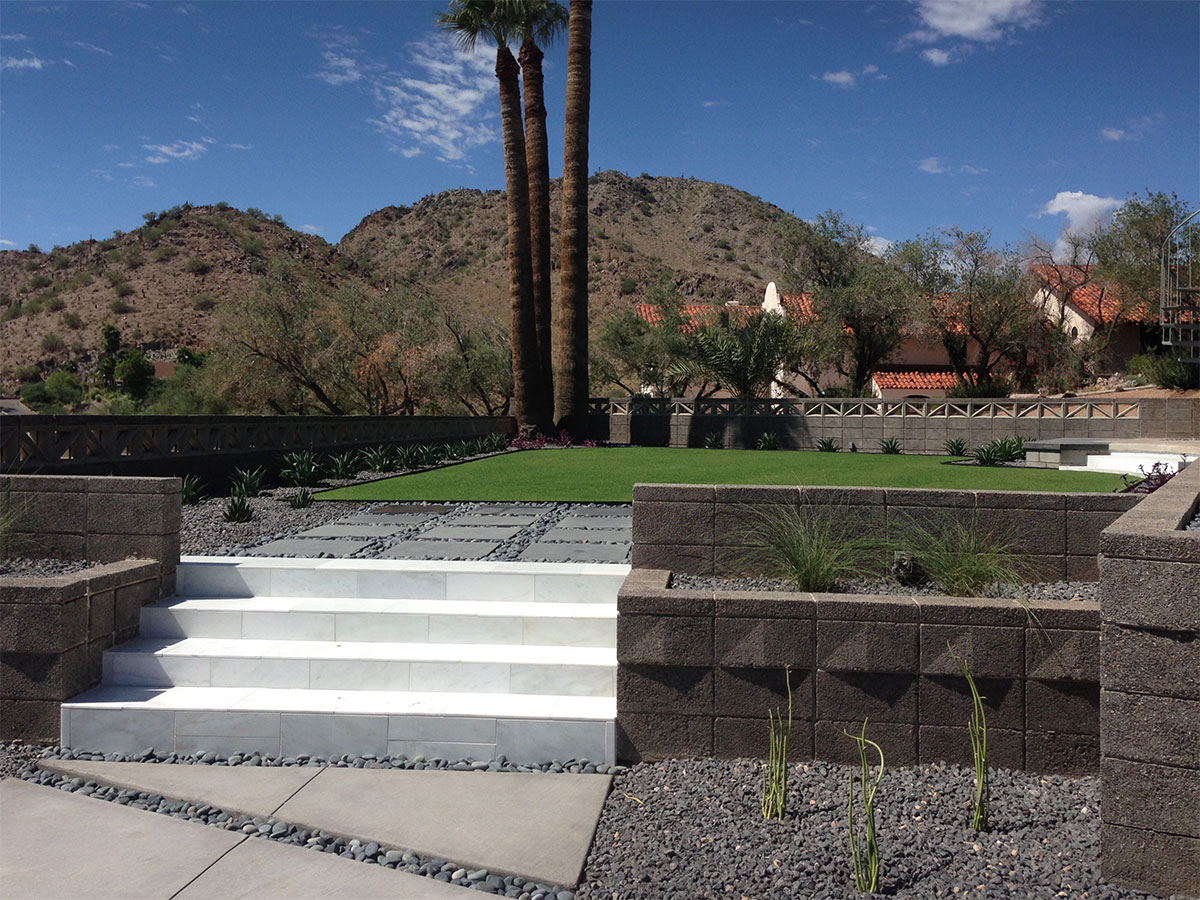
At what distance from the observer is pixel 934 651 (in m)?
4.68

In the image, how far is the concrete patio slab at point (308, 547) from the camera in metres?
7.45

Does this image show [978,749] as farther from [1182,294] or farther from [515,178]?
[1182,294]

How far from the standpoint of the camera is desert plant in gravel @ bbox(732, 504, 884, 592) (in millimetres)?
5578

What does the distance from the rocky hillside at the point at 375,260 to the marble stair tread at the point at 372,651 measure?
130 feet

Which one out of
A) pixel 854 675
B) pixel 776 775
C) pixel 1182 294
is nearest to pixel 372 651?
pixel 776 775

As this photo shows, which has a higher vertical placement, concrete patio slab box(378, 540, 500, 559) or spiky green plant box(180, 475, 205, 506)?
spiky green plant box(180, 475, 205, 506)

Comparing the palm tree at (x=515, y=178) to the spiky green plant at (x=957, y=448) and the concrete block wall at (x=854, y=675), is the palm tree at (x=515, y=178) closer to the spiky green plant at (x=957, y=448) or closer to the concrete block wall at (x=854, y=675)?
the spiky green plant at (x=957, y=448)

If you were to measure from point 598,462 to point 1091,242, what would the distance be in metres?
35.0

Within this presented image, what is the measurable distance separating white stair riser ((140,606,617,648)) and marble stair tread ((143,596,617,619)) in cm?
4

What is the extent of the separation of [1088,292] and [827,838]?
48066mm

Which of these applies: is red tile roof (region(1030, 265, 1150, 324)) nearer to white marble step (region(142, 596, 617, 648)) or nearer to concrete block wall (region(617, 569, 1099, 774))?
concrete block wall (region(617, 569, 1099, 774))

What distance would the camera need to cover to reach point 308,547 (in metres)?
7.79

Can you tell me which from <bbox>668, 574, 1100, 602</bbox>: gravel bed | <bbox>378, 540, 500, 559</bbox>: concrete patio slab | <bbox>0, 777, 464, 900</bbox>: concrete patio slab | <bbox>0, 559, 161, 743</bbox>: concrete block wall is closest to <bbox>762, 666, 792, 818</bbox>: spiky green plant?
<bbox>668, 574, 1100, 602</bbox>: gravel bed

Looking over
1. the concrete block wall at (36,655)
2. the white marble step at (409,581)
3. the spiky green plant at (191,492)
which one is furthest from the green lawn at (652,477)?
the concrete block wall at (36,655)
